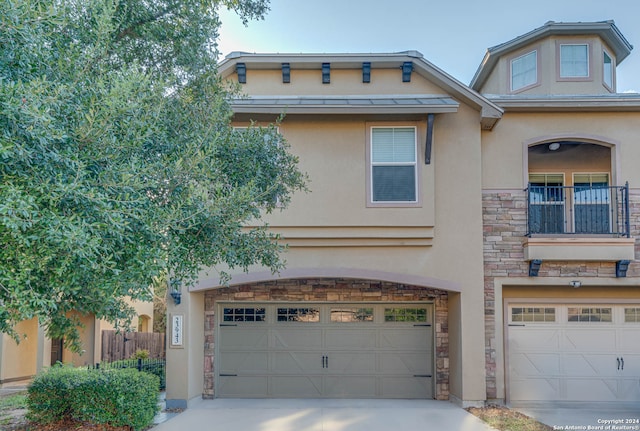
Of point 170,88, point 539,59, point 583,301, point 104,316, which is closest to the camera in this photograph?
point 104,316

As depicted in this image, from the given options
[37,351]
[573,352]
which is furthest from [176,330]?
[573,352]

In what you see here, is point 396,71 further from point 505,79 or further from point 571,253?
point 571,253

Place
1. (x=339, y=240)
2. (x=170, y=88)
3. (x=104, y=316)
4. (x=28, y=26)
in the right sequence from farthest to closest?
1. (x=339, y=240)
2. (x=170, y=88)
3. (x=104, y=316)
4. (x=28, y=26)

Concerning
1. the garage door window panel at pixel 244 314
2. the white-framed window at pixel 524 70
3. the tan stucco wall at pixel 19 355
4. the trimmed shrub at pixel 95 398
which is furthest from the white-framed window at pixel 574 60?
the tan stucco wall at pixel 19 355

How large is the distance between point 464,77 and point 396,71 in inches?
315

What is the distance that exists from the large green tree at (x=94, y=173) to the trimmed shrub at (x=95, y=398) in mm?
3542

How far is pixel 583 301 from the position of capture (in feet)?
34.1

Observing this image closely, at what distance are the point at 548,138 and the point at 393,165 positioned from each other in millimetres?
3396

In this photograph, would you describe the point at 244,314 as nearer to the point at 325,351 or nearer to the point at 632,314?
the point at 325,351

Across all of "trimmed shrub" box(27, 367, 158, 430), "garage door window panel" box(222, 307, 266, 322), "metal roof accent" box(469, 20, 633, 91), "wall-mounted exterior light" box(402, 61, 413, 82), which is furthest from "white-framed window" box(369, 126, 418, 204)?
"trimmed shrub" box(27, 367, 158, 430)

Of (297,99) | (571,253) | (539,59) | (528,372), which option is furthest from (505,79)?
(528,372)

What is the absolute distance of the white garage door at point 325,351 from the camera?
10734 mm

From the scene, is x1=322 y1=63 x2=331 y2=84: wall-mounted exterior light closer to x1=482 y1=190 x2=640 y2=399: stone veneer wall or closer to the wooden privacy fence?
x1=482 y1=190 x2=640 y2=399: stone veneer wall

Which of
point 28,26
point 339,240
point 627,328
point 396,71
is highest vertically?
point 396,71
